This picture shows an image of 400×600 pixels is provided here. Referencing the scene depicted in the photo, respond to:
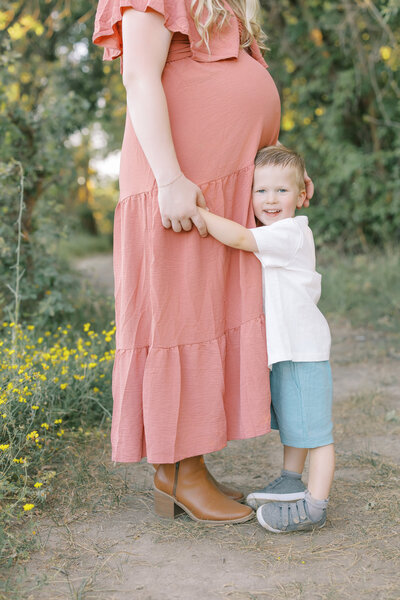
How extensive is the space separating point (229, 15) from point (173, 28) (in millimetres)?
221

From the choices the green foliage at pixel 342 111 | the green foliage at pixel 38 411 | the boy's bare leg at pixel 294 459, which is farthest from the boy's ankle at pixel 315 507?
the green foliage at pixel 342 111

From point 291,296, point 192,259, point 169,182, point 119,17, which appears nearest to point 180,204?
point 169,182

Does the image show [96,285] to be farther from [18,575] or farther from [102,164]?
[102,164]

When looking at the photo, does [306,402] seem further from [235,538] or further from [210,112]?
[210,112]

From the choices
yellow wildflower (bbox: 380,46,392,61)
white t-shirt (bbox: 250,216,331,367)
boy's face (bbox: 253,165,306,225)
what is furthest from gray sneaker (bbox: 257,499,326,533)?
yellow wildflower (bbox: 380,46,392,61)

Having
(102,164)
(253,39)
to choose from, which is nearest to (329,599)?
(253,39)

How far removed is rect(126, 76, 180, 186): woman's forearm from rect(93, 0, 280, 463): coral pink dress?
9cm

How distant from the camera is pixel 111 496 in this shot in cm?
233

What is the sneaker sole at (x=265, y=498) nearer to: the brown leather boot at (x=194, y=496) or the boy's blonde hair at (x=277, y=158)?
the brown leather boot at (x=194, y=496)

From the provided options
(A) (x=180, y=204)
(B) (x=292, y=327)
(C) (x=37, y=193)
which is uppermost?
(C) (x=37, y=193)

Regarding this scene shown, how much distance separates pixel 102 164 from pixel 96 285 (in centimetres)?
860

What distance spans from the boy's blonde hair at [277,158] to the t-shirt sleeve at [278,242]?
169 mm

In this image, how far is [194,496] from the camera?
2.11 meters

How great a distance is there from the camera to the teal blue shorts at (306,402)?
79.8 inches
